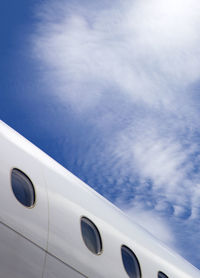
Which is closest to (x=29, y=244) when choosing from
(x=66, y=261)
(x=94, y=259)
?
(x=66, y=261)

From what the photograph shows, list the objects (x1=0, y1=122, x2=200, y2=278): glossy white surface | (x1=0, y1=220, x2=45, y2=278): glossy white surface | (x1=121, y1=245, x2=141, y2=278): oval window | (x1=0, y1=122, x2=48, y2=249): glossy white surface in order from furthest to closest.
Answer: (x1=121, y1=245, x2=141, y2=278): oval window, (x1=0, y1=122, x2=200, y2=278): glossy white surface, (x1=0, y1=122, x2=48, y2=249): glossy white surface, (x1=0, y1=220, x2=45, y2=278): glossy white surface

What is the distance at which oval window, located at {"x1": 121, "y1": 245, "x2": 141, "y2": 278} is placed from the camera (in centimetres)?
1019

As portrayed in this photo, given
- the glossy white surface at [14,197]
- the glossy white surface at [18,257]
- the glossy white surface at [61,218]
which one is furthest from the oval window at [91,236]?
the glossy white surface at [18,257]

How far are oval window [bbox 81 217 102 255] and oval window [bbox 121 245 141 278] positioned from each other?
2.92ft

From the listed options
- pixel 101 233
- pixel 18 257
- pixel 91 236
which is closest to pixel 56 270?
pixel 18 257

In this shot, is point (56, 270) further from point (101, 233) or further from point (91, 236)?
point (101, 233)

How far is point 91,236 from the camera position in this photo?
374 inches

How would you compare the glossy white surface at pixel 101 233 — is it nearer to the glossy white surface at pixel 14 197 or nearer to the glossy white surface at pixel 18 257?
the glossy white surface at pixel 14 197

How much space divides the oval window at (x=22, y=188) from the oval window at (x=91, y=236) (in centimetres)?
151

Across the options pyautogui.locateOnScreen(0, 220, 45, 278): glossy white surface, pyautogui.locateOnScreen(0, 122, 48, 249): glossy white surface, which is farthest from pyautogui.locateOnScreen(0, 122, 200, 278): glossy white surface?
pyautogui.locateOnScreen(0, 220, 45, 278): glossy white surface

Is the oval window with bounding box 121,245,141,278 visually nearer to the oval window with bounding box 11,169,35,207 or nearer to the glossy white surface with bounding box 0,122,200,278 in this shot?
the glossy white surface with bounding box 0,122,200,278

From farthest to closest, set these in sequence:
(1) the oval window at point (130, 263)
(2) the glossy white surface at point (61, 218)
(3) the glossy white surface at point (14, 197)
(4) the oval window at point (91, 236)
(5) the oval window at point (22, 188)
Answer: (1) the oval window at point (130, 263), (4) the oval window at point (91, 236), (5) the oval window at point (22, 188), (2) the glossy white surface at point (61, 218), (3) the glossy white surface at point (14, 197)

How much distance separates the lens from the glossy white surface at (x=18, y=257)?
713 cm

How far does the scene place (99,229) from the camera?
9883 millimetres
